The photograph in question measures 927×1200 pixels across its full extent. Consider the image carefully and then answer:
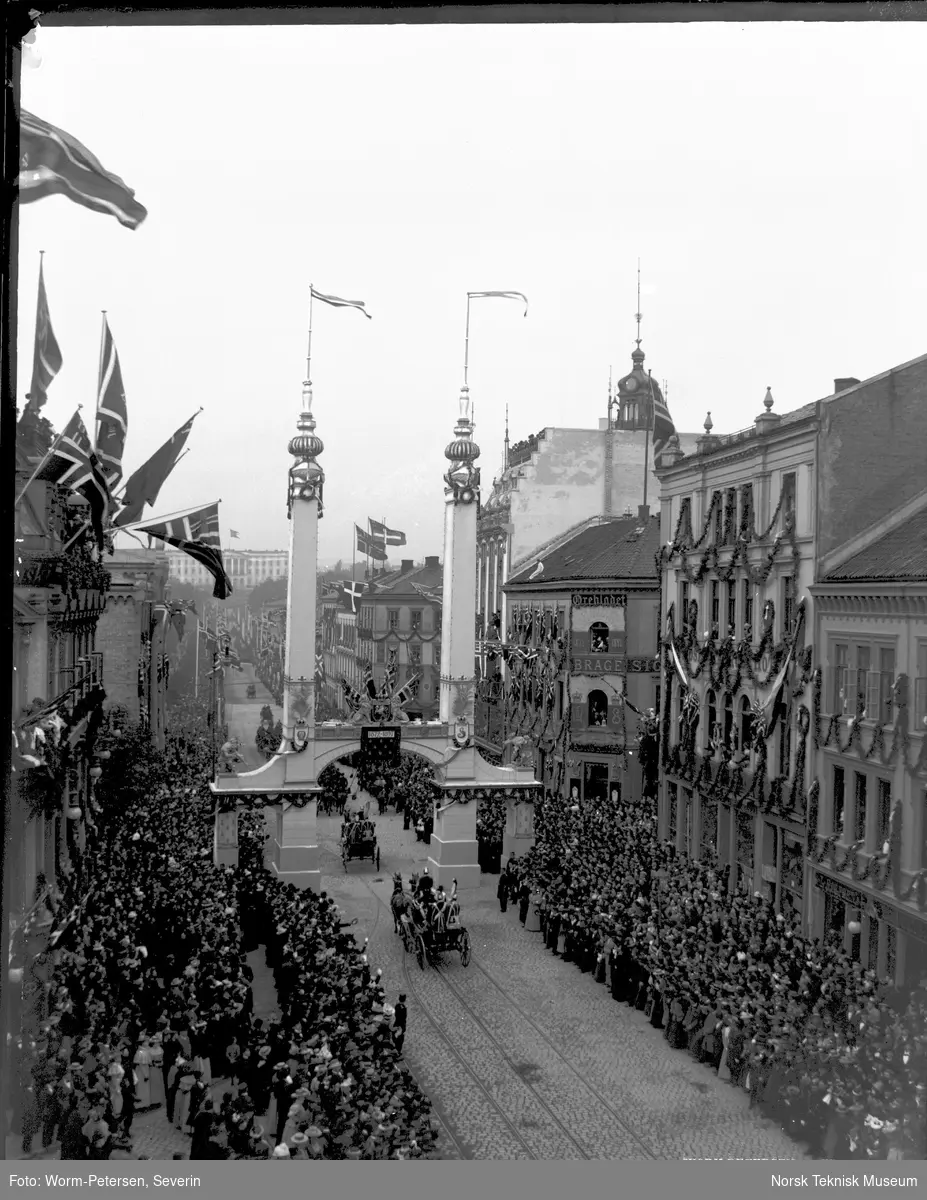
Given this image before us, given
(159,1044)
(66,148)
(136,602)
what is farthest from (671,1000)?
(136,602)

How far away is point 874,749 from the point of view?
716 inches

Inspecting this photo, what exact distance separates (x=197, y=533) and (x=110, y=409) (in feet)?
8.94

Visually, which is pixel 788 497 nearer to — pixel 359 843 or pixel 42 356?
pixel 42 356

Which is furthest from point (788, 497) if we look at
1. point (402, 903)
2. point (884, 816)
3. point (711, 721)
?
point (402, 903)

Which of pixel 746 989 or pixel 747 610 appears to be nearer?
pixel 746 989

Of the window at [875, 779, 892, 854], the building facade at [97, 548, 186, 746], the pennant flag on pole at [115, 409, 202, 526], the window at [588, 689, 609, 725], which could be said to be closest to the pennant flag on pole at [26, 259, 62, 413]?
the pennant flag on pole at [115, 409, 202, 526]

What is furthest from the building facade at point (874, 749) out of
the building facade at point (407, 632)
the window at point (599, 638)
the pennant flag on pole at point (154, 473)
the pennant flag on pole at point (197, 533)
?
the building facade at point (407, 632)

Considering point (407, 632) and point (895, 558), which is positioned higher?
point (895, 558)

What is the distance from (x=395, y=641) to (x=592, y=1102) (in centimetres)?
4554

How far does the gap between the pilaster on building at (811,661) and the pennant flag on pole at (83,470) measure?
1089cm

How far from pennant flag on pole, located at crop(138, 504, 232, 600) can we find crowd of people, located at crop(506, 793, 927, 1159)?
10.4 meters

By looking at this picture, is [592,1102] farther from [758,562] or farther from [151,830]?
[151,830]

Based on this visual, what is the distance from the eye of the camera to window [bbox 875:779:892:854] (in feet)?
58.3

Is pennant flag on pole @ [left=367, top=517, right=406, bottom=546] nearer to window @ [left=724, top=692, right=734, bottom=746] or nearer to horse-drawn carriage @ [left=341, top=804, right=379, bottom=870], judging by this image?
horse-drawn carriage @ [left=341, top=804, right=379, bottom=870]
